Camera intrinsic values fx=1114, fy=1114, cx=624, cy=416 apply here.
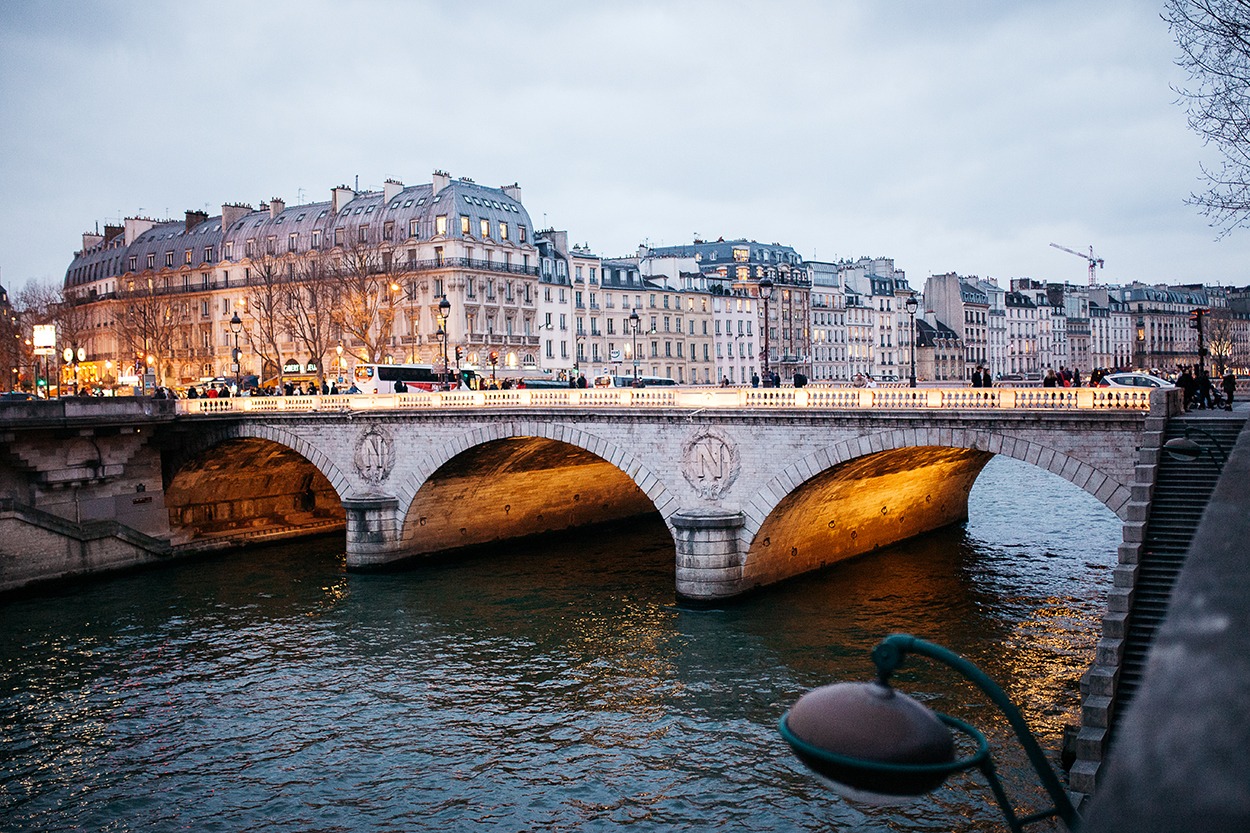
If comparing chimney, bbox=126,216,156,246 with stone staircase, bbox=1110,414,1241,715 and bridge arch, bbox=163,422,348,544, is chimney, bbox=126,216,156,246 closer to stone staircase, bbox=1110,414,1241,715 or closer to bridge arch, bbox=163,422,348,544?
bridge arch, bbox=163,422,348,544

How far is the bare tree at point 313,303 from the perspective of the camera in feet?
226

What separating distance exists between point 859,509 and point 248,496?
2738 cm

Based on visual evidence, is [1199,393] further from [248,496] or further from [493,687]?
[248,496]

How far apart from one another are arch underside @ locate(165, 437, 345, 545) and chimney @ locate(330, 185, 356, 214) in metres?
36.7

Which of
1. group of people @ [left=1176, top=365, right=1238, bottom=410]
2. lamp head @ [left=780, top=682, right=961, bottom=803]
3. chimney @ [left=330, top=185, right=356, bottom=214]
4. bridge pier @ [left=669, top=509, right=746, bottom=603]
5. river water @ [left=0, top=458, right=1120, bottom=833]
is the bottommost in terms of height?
river water @ [left=0, top=458, right=1120, bottom=833]

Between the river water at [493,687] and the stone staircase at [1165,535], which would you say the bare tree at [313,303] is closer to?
the river water at [493,687]

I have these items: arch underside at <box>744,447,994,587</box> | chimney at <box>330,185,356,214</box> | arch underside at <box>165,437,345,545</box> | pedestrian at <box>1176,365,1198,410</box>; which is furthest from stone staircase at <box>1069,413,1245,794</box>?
chimney at <box>330,185,356,214</box>

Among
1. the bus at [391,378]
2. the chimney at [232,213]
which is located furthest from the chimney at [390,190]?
the bus at [391,378]

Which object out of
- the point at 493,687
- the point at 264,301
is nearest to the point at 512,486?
the point at 493,687

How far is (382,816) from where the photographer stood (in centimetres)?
1889

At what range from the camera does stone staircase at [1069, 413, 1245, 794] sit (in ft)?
55.3

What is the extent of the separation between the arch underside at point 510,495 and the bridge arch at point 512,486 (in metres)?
0.04

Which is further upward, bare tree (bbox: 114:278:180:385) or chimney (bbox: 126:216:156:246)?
chimney (bbox: 126:216:156:246)

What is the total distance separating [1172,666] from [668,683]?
23.1m
